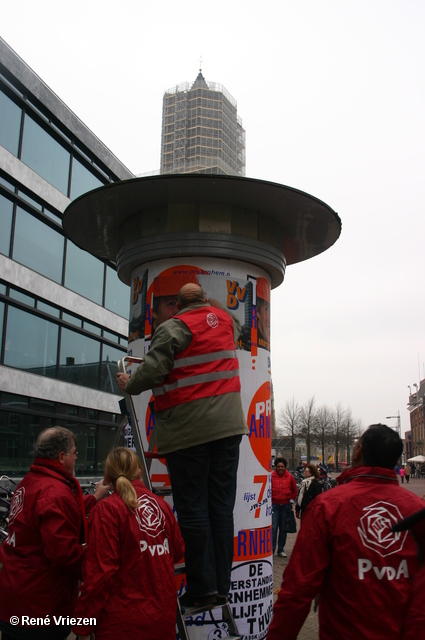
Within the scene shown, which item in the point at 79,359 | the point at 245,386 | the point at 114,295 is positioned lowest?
the point at 245,386

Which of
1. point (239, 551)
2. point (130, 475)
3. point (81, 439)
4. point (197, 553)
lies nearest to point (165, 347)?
point (130, 475)

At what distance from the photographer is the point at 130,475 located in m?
3.44

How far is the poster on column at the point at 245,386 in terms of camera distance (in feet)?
17.3

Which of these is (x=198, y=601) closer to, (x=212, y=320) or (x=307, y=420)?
(x=212, y=320)

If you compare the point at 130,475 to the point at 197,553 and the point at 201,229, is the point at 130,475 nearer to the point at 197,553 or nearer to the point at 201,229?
the point at 197,553

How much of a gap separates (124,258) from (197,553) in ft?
11.1

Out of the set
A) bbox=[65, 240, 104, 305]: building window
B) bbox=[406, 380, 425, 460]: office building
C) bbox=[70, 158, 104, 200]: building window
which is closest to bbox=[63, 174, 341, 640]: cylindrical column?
bbox=[65, 240, 104, 305]: building window

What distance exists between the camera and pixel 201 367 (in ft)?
12.1

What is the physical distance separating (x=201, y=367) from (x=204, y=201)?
99.4 inches

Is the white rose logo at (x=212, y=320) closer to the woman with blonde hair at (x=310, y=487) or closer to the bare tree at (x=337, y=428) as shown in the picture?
the woman with blonde hair at (x=310, y=487)

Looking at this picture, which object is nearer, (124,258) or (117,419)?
(124,258)

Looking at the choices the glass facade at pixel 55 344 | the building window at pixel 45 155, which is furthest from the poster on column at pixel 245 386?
the building window at pixel 45 155

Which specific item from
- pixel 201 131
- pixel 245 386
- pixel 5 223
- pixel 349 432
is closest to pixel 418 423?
pixel 349 432

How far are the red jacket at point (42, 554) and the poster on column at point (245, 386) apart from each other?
1812mm
